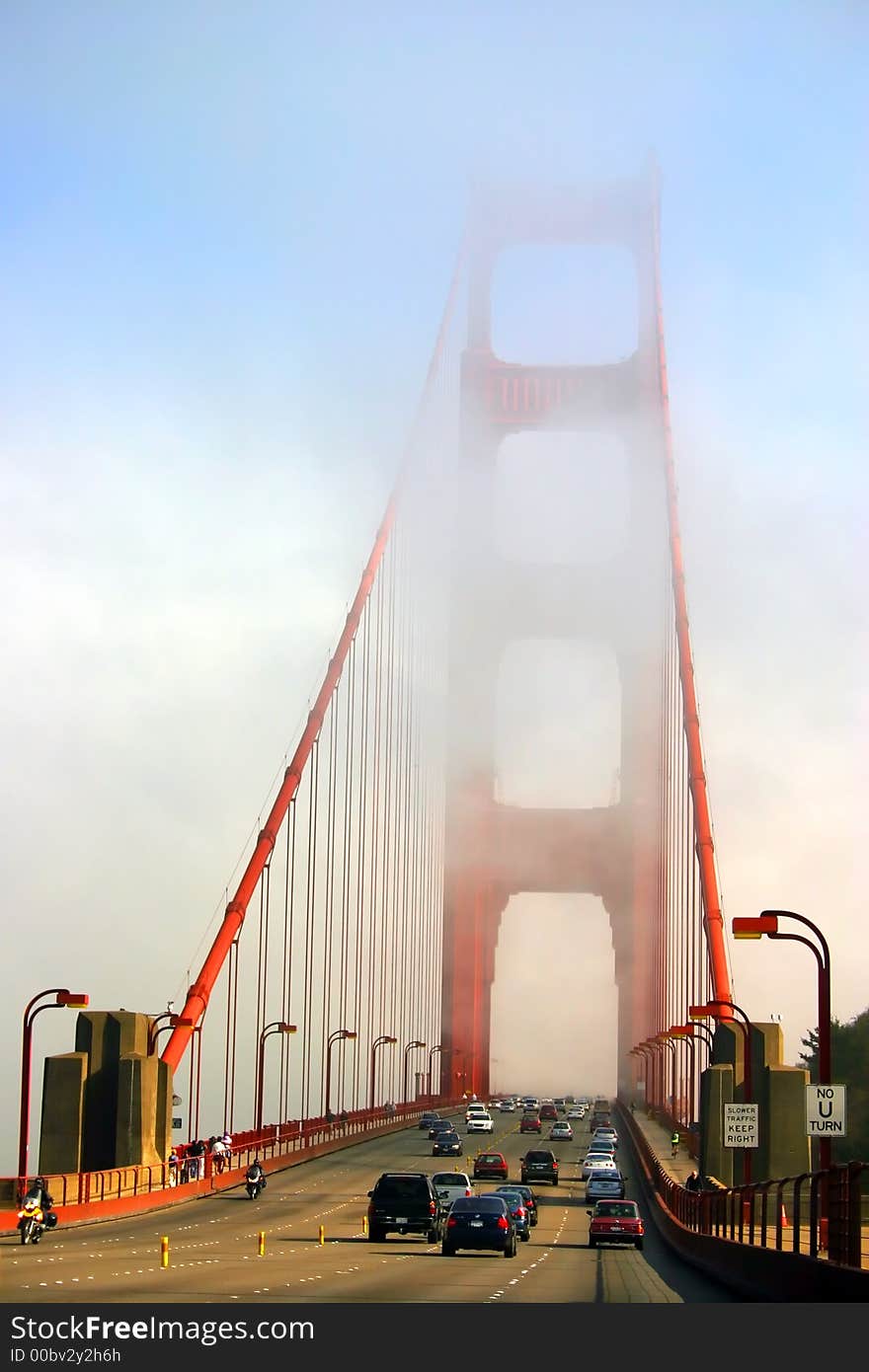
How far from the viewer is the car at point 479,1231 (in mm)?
33062

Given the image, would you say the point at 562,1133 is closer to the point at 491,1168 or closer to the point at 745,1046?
the point at 491,1168

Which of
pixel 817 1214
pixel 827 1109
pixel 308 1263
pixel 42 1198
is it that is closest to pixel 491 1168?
pixel 42 1198

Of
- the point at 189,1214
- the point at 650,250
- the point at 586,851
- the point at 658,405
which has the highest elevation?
the point at 650,250

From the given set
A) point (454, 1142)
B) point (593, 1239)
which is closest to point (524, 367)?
point (454, 1142)

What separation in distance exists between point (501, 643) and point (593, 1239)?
6179 cm

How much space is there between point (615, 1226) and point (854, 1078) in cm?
8428

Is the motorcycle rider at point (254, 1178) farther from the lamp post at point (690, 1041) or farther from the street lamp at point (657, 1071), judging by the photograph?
the street lamp at point (657, 1071)

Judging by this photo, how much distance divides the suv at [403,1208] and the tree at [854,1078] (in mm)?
67258

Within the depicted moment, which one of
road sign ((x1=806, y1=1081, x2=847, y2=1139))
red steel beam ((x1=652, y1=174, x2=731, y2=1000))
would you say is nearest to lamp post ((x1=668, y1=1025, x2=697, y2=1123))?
red steel beam ((x1=652, y1=174, x2=731, y2=1000))

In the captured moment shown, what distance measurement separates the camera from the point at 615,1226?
3744 centimetres

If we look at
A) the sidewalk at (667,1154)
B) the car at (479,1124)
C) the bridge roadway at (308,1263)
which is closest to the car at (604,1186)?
the bridge roadway at (308,1263)
